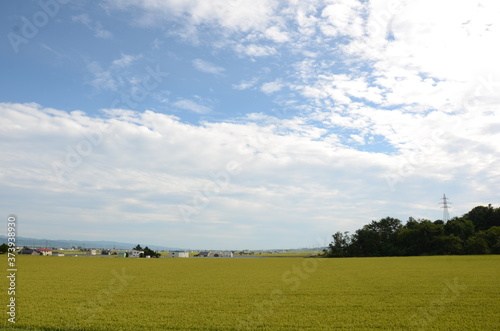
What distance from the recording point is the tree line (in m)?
89.9

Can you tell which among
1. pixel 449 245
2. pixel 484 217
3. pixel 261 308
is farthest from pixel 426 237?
pixel 261 308

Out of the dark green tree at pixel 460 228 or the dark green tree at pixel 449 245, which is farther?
the dark green tree at pixel 460 228

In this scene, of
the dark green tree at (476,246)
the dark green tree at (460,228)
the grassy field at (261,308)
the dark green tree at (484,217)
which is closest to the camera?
the grassy field at (261,308)

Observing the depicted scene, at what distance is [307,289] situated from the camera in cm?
2612

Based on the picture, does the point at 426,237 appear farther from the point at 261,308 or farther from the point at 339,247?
the point at 261,308

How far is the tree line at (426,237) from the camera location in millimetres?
89875

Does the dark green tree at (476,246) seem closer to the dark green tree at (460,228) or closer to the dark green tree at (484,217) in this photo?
the dark green tree at (460,228)

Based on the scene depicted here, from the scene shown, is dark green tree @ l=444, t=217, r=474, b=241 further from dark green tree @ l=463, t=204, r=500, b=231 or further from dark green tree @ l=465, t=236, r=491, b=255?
dark green tree @ l=463, t=204, r=500, b=231

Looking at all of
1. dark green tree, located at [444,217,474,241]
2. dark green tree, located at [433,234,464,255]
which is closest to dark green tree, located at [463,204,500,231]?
dark green tree, located at [444,217,474,241]

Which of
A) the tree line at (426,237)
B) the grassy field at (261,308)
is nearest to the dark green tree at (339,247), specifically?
the tree line at (426,237)

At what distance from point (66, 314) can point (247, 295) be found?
11229 millimetres

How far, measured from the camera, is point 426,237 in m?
96.9

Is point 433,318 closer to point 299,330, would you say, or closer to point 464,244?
point 299,330

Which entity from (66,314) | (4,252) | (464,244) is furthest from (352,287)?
(4,252)
